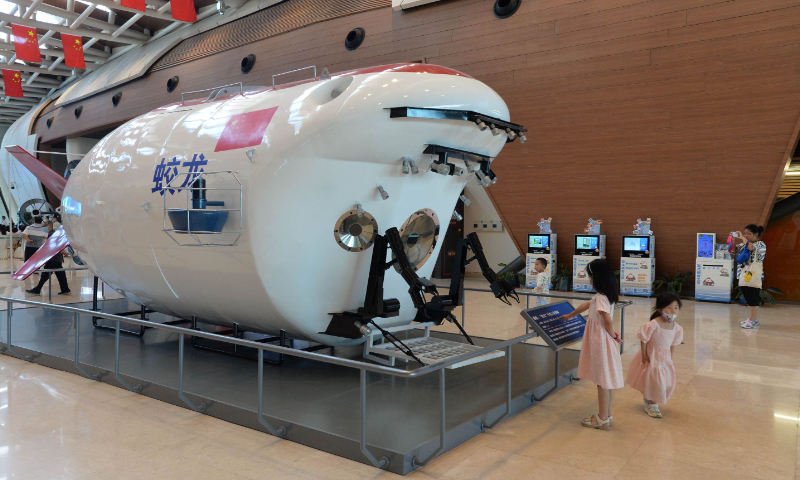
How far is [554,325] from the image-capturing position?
16.2 feet

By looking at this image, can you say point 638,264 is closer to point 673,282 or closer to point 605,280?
point 673,282

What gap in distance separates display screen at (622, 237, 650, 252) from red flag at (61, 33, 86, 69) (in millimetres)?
17839

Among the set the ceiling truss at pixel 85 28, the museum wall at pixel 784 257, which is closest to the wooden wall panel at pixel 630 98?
the museum wall at pixel 784 257

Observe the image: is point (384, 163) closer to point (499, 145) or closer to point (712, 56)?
point (499, 145)

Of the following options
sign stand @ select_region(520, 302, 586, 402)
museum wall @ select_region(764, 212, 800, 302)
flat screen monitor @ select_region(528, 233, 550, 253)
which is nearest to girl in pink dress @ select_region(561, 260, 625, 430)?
sign stand @ select_region(520, 302, 586, 402)

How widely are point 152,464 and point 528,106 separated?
411 inches

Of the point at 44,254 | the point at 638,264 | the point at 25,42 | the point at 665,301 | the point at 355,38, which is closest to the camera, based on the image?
the point at 665,301

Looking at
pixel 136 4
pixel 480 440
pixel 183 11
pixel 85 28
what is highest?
pixel 85 28

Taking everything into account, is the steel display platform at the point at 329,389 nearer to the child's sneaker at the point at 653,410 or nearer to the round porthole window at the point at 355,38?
the child's sneaker at the point at 653,410

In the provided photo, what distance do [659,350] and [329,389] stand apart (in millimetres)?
2772

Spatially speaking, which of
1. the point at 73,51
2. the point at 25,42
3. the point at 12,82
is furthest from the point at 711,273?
the point at 12,82

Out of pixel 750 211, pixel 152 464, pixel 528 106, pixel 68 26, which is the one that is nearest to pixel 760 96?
pixel 750 211

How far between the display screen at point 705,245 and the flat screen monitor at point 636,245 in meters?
0.95

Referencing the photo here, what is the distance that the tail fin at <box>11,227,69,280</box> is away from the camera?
7.54m
